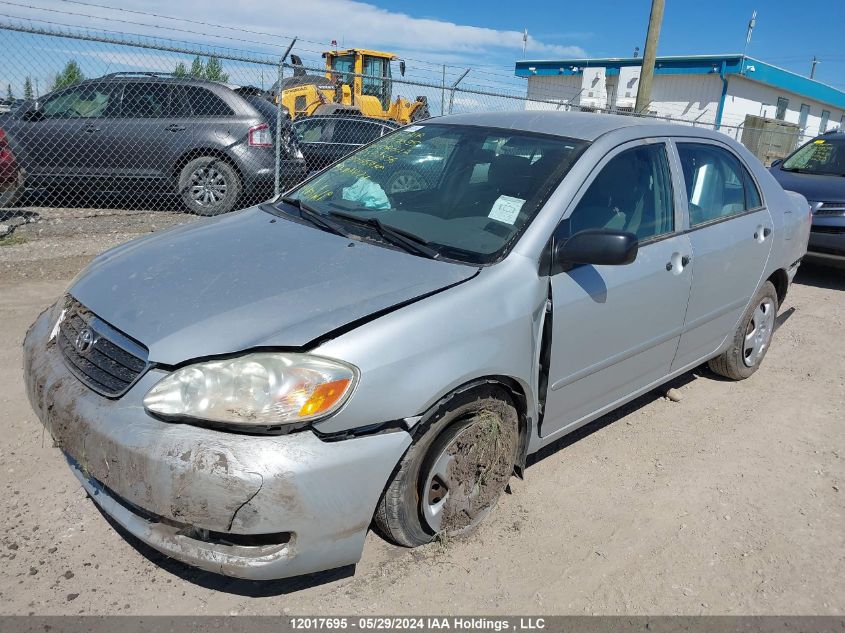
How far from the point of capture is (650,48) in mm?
11773

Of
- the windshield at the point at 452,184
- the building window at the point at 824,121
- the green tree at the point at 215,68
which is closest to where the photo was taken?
the windshield at the point at 452,184

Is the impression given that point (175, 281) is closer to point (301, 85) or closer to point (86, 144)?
point (86, 144)

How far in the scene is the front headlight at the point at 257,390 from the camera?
6.70 ft

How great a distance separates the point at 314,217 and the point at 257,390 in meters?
1.34

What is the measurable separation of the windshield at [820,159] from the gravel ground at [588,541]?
540cm

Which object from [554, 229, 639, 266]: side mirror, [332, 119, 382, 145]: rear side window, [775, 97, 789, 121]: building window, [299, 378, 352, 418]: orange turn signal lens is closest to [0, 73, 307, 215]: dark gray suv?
[332, 119, 382, 145]: rear side window

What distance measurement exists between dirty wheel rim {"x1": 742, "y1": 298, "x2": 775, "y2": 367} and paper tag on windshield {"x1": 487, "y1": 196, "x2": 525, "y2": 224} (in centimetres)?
239

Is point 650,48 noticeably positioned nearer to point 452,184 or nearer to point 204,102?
point 204,102

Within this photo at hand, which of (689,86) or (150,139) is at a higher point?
(689,86)

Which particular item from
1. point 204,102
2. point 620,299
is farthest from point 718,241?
point 204,102

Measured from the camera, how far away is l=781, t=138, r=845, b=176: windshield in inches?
326

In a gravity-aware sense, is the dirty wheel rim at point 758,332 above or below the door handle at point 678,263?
below

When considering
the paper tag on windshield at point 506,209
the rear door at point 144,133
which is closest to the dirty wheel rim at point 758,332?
the paper tag on windshield at point 506,209

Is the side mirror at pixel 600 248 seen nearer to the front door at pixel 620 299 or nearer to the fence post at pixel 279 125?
the front door at pixel 620 299
